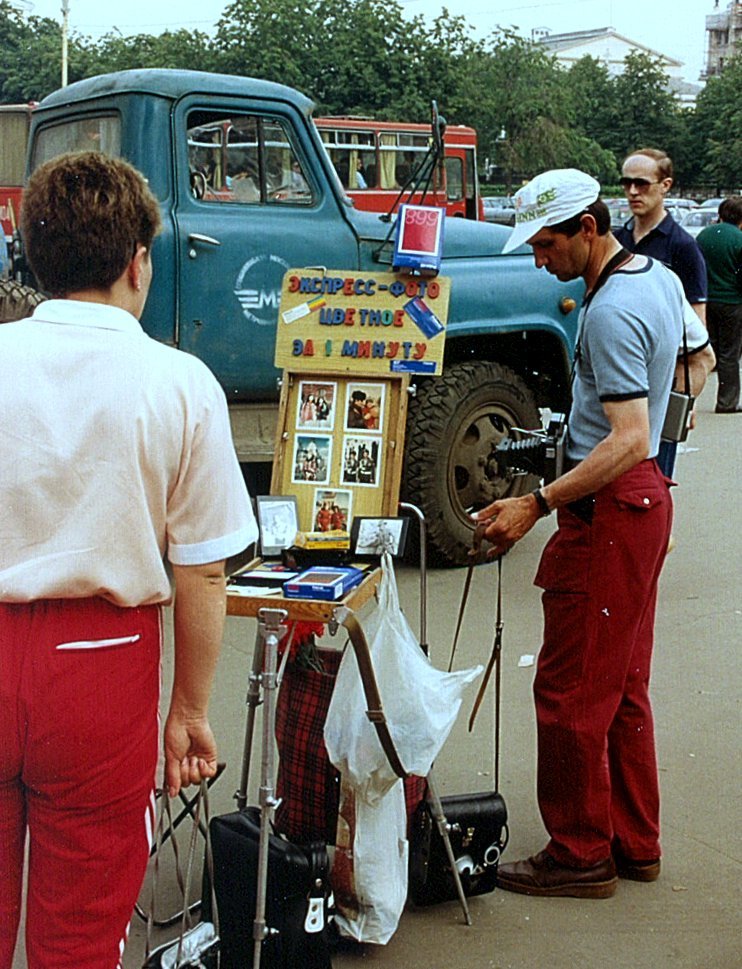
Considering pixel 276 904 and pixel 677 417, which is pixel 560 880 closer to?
pixel 276 904

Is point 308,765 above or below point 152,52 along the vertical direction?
below

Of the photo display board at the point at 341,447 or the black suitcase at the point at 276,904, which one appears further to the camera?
the photo display board at the point at 341,447

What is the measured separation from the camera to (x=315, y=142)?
20.4 feet

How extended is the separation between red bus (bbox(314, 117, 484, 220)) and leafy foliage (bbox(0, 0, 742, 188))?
707 inches

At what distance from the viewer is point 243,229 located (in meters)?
5.86

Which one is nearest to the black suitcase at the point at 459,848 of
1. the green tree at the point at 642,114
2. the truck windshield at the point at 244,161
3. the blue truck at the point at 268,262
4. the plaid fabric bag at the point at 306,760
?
the plaid fabric bag at the point at 306,760

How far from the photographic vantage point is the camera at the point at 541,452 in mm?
3221

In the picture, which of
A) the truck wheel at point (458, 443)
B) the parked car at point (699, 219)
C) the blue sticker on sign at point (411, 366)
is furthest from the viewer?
the parked car at point (699, 219)

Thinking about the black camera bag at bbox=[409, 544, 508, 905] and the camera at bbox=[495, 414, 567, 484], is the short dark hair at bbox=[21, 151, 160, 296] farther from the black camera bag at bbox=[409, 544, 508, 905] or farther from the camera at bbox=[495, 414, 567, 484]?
the camera at bbox=[495, 414, 567, 484]

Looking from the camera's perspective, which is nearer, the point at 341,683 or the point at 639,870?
the point at 341,683

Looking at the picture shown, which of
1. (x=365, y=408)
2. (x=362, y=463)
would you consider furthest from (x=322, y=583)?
(x=365, y=408)

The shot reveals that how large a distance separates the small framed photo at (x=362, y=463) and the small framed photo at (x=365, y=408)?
0.13 feet

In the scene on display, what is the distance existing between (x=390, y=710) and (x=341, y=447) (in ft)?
2.99

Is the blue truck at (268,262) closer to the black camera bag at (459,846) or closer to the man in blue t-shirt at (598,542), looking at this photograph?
the man in blue t-shirt at (598,542)
